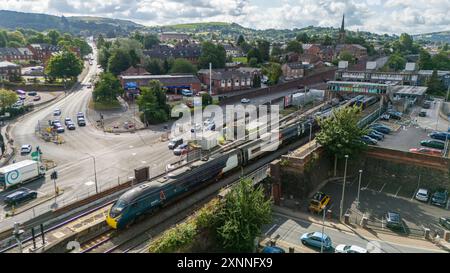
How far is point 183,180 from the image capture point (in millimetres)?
26031

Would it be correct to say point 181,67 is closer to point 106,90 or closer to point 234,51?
point 106,90

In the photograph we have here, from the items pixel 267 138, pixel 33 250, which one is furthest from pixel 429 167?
pixel 33 250

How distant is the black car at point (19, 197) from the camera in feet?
96.3

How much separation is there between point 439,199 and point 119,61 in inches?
3065

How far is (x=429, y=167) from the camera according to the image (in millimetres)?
34719

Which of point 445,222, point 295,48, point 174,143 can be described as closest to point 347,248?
point 445,222

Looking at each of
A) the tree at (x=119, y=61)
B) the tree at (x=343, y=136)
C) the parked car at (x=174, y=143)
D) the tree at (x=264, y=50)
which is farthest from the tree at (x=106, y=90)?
the tree at (x=264, y=50)

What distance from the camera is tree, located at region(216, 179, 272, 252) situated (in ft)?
68.5

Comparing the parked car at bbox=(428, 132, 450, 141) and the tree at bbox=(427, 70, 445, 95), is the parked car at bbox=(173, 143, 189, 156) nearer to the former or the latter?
the parked car at bbox=(428, 132, 450, 141)

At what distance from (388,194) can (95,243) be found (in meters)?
28.3

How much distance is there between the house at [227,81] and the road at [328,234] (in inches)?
2094

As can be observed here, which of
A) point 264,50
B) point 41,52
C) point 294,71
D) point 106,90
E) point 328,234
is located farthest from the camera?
point 41,52

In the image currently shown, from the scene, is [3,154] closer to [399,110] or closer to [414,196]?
[414,196]
